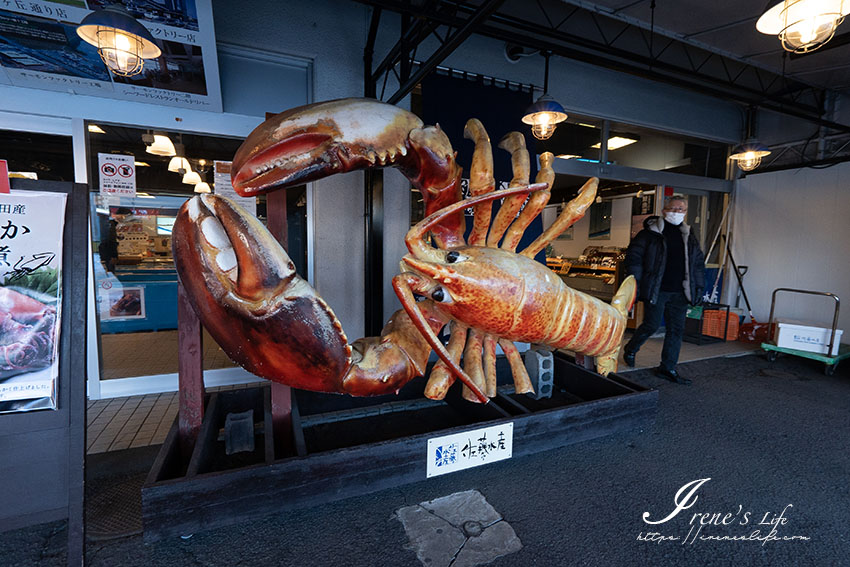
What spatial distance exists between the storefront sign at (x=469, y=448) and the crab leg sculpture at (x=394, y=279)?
1.07 feet

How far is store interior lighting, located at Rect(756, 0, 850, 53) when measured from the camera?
2662 mm

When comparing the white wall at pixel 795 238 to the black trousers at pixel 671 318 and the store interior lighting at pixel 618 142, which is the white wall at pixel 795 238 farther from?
the black trousers at pixel 671 318

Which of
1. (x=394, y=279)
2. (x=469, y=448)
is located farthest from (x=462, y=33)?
(x=469, y=448)

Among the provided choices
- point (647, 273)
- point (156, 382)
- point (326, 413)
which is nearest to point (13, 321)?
point (326, 413)

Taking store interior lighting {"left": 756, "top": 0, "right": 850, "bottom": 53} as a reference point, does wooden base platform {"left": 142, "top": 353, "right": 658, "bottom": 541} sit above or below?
below

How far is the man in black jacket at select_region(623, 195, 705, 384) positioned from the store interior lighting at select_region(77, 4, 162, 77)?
489cm

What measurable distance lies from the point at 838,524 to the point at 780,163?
736 cm

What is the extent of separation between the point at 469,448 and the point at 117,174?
Answer: 405 centimetres

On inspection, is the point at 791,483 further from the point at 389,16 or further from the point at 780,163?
the point at 780,163

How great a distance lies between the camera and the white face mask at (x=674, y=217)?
4345 mm

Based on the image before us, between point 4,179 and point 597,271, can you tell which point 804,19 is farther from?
point 597,271

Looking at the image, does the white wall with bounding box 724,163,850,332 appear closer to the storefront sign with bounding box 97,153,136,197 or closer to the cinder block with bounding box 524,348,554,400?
the cinder block with bounding box 524,348,554,400

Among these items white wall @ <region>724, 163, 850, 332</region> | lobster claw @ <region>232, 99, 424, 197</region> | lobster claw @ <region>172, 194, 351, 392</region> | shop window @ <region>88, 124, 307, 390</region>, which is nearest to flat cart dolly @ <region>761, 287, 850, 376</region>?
white wall @ <region>724, 163, 850, 332</region>

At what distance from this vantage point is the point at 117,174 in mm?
3666
